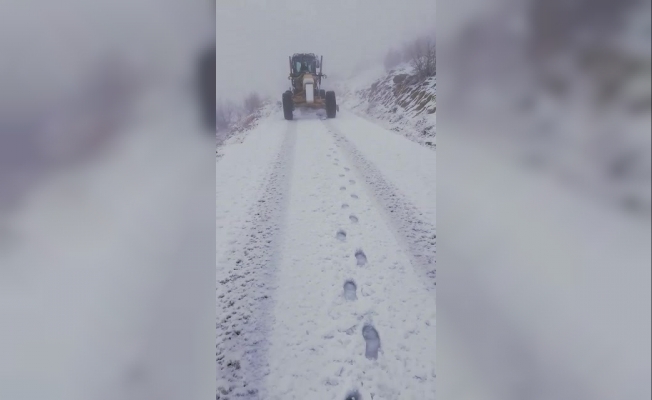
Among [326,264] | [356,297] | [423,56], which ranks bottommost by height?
[356,297]

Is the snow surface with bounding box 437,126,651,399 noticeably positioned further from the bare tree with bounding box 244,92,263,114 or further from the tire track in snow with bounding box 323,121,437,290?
the bare tree with bounding box 244,92,263,114

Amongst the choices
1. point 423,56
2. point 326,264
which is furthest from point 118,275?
point 423,56

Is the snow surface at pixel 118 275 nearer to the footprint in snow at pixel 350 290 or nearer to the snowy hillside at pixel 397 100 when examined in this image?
the footprint in snow at pixel 350 290

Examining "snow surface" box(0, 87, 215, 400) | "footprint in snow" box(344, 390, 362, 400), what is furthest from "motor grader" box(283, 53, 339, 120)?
"footprint in snow" box(344, 390, 362, 400)

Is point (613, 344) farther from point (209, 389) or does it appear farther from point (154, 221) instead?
point (154, 221)

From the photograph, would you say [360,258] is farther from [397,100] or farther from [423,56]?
[423,56]

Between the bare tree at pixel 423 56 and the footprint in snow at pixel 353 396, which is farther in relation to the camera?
the bare tree at pixel 423 56

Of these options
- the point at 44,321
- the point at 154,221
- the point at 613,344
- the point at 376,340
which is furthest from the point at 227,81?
the point at 613,344

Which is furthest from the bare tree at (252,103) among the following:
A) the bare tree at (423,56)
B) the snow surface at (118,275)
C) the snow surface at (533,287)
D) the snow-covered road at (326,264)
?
the snow surface at (533,287)
